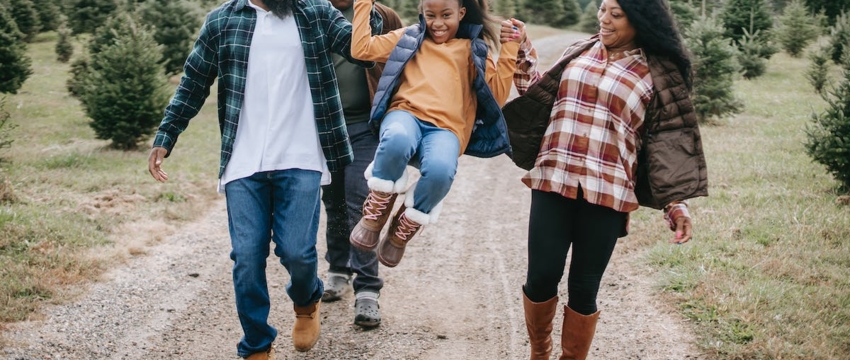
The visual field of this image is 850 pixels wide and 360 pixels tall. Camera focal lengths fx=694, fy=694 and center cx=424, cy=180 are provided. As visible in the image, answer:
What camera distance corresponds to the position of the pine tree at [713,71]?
1441 centimetres

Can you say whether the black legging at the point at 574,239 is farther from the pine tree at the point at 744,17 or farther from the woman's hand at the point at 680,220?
the pine tree at the point at 744,17

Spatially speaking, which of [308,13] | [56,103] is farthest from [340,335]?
[56,103]

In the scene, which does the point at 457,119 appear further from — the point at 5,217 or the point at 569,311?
the point at 5,217

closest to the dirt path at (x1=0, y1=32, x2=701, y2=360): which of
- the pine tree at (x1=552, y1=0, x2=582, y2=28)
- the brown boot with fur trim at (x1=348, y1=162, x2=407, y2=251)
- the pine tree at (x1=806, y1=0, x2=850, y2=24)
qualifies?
the brown boot with fur trim at (x1=348, y1=162, x2=407, y2=251)

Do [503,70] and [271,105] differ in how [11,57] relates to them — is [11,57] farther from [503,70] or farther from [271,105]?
[503,70]

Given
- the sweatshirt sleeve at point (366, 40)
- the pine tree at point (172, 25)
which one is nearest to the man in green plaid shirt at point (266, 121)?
the sweatshirt sleeve at point (366, 40)

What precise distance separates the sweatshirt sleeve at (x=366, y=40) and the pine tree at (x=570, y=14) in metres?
46.6

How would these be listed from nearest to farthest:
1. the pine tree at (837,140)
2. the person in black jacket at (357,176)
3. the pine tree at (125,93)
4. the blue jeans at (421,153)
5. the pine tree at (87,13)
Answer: the blue jeans at (421,153)
the person in black jacket at (357,176)
the pine tree at (837,140)
the pine tree at (125,93)
the pine tree at (87,13)

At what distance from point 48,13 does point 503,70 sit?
26.1 m

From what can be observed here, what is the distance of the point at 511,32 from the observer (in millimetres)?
4000

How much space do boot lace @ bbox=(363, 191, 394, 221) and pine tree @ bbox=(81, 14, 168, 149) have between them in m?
8.98

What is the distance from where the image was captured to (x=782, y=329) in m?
5.09

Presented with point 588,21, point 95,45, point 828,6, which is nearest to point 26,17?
point 95,45

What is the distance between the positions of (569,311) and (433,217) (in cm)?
101
